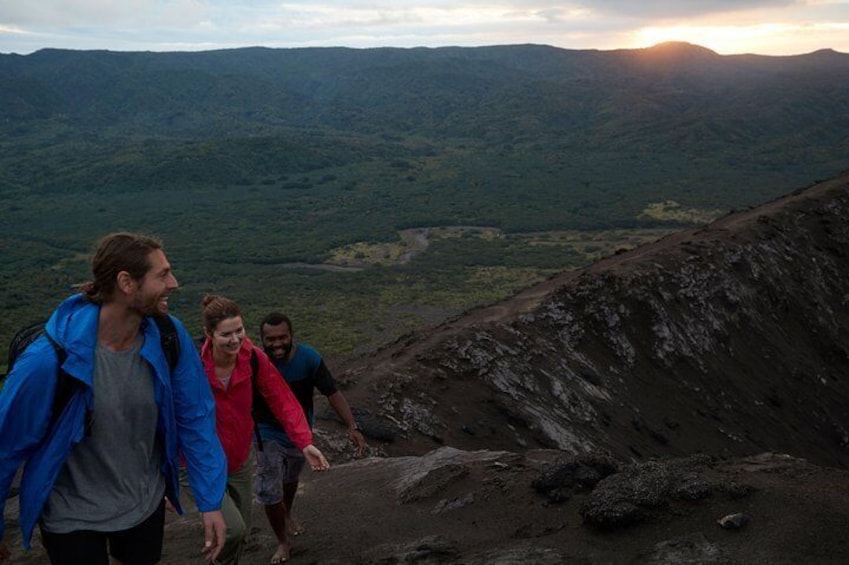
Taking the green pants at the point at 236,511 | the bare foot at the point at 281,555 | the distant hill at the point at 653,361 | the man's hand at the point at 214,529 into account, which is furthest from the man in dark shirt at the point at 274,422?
the distant hill at the point at 653,361

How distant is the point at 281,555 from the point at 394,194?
325ft

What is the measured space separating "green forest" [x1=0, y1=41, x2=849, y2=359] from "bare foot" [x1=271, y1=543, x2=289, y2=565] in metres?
27.5

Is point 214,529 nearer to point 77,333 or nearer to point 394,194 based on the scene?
point 77,333

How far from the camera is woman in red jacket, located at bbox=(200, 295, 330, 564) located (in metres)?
4.89

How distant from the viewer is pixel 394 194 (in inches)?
4109

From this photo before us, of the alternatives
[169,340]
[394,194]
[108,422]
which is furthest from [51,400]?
[394,194]

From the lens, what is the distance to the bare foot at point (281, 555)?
6.45 m

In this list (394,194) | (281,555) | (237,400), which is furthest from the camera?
(394,194)

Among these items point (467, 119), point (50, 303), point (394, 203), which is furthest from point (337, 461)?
point (467, 119)

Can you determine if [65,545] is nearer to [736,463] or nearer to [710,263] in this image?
[736,463]

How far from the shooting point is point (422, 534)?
712cm

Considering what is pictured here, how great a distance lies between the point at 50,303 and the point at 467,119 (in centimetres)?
15552

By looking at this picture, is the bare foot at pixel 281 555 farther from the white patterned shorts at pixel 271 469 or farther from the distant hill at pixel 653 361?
the distant hill at pixel 653 361

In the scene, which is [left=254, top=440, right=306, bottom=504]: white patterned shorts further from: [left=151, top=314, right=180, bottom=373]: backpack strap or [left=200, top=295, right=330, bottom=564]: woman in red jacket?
[left=151, top=314, right=180, bottom=373]: backpack strap
